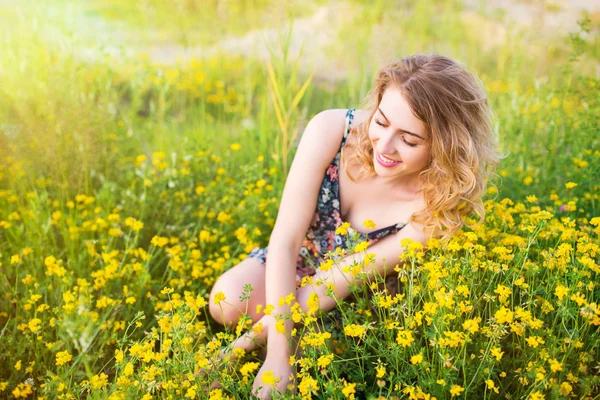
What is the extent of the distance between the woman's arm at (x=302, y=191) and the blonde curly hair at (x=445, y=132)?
131mm

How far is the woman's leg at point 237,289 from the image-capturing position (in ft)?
8.45

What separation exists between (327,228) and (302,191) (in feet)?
0.93

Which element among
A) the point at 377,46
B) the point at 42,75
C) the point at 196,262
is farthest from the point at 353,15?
the point at 196,262

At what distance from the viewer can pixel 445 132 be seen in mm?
2254

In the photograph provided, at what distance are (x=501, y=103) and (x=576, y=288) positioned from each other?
103 inches

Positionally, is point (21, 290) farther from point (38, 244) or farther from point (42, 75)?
point (42, 75)

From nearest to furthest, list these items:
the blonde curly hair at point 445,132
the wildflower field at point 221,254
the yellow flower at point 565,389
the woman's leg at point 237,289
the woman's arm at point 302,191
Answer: the yellow flower at point 565,389
the wildflower field at point 221,254
the blonde curly hair at point 445,132
the woman's arm at point 302,191
the woman's leg at point 237,289

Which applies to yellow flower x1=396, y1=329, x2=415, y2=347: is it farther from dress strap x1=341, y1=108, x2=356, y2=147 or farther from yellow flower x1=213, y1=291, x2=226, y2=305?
dress strap x1=341, y1=108, x2=356, y2=147

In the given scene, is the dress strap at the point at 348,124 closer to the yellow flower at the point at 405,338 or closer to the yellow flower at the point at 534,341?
the yellow flower at the point at 405,338

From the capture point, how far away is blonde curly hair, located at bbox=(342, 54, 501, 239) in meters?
2.22

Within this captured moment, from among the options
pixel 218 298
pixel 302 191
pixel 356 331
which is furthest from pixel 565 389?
pixel 302 191

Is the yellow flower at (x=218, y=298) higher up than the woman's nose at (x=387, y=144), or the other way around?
the woman's nose at (x=387, y=144)

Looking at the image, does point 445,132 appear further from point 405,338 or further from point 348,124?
point 405,338

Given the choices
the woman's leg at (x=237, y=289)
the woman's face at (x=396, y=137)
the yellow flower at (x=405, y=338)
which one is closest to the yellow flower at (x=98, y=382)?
the woman's leg at (x=237, y=289)
